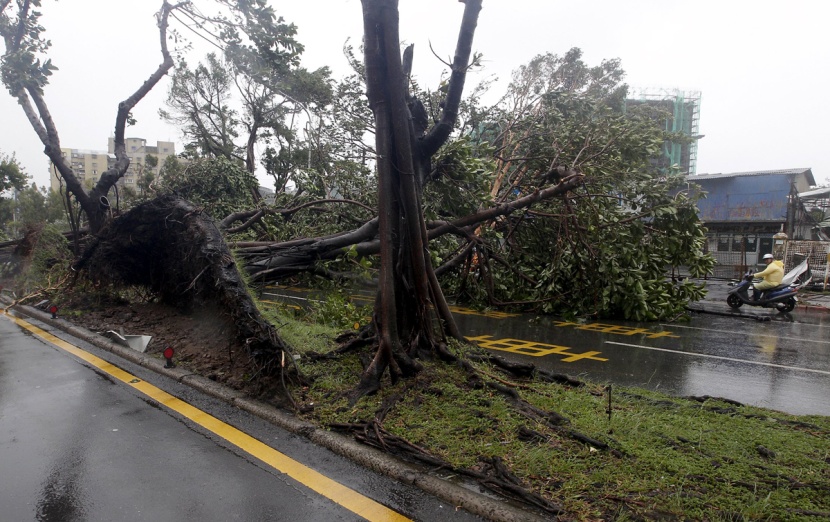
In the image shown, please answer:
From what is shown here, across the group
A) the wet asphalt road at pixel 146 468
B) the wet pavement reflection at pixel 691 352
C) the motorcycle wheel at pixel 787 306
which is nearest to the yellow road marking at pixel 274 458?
the wet asphalt road at pixel 146 468

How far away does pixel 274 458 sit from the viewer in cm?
372

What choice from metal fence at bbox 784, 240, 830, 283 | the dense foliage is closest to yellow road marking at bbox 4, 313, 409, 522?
the dense foliage

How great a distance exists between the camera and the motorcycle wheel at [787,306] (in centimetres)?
1253

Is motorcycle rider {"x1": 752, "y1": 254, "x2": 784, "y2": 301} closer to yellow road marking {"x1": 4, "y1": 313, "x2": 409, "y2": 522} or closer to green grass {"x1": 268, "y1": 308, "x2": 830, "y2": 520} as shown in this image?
green grass {"x1": 268, "y1": 308, "x2": 830, "y2": 520}

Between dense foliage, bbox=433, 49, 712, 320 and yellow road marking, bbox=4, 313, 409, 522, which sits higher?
dense foliage, bbox=433, 49, 712, 320

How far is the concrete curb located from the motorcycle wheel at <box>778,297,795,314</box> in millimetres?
12573

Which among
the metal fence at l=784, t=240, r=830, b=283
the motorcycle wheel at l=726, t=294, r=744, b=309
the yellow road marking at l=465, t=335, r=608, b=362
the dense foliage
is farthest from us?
the metal fence at l=784, t=240, r=830, b=283

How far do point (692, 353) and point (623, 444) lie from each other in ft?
17.2

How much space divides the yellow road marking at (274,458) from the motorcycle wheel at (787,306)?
12.9 metres

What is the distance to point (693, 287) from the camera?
11266 mm

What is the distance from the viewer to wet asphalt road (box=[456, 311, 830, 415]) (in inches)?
237

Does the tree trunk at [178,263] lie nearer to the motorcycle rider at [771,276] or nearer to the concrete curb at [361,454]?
the concrete curb at [361,454]

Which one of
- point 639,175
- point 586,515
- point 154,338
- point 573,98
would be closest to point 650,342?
point 639,175

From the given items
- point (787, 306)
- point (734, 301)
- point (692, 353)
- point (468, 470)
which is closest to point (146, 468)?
point (468, 470)
